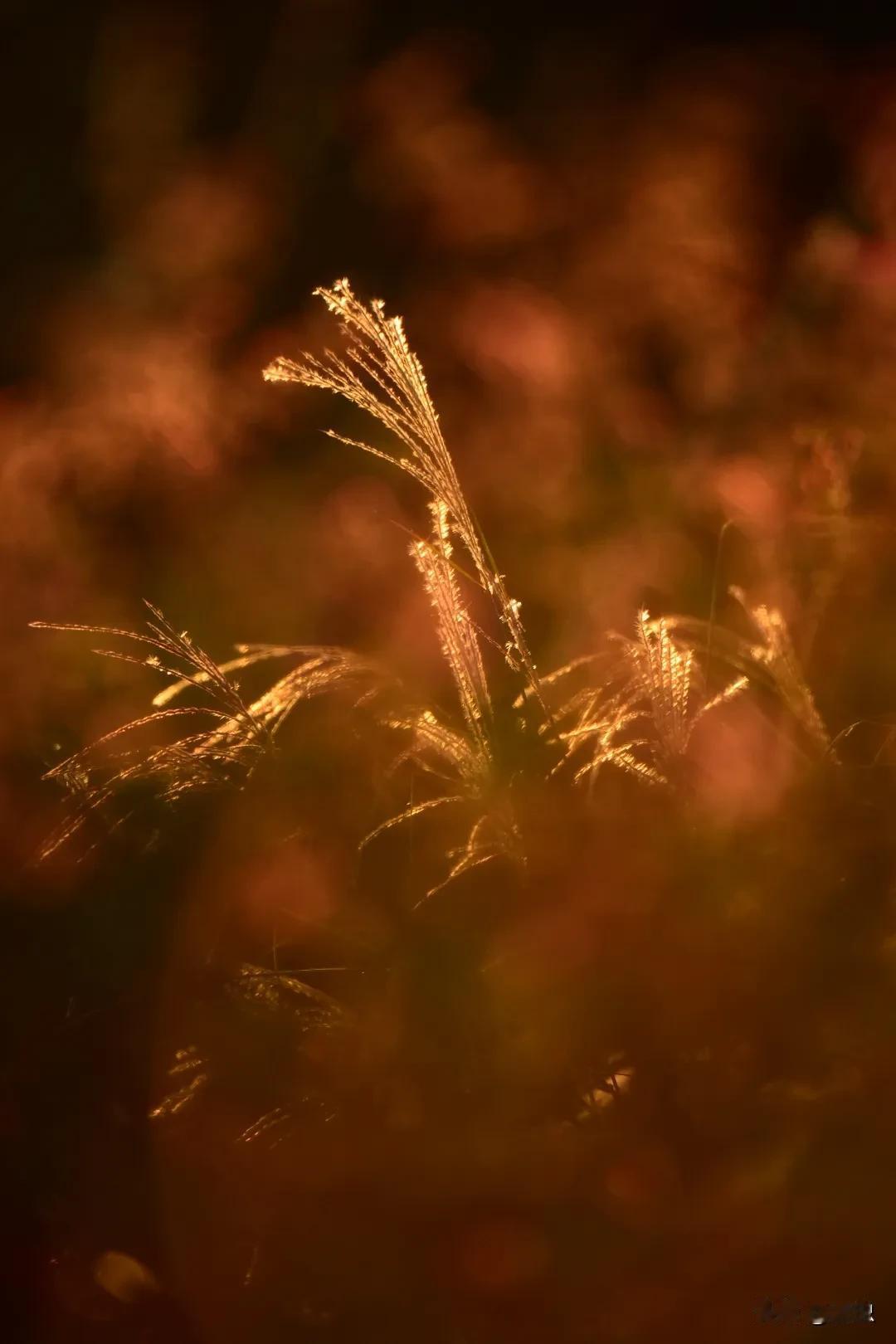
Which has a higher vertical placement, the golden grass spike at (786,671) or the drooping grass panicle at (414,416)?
the drooping grass panicle at (414,416)

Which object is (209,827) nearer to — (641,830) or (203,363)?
(641,830)

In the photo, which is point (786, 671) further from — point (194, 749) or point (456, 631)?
point (194, 749)

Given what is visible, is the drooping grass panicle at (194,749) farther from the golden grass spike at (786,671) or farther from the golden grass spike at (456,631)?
the golden grass spike at (786,671)

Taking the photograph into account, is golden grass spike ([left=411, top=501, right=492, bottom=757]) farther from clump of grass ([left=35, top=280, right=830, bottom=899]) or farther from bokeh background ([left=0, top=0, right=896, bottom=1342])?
bokeh background ([left=0, top=0, right=896, bottom=1342])

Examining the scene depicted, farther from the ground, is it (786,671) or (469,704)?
(469,704)

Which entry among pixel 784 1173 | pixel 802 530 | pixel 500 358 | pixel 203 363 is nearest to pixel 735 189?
pixel 500 358

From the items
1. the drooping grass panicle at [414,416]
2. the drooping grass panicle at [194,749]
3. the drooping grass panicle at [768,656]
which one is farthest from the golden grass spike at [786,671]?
the drooping grass panicle at [194,749]

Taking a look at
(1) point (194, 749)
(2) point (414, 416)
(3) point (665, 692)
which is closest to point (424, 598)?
(2) point (414, 416)
